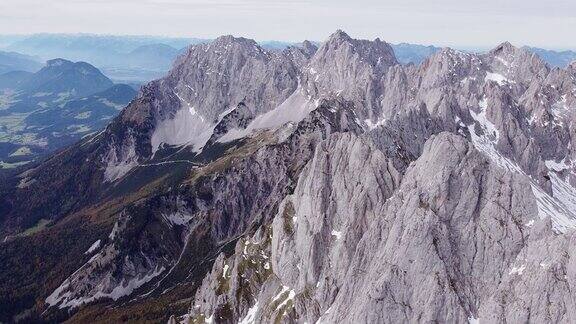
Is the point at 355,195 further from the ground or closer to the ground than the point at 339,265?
further from the ground

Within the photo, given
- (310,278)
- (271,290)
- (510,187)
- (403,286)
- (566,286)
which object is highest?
(510,187)

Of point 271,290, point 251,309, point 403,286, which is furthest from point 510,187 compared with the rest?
point 251,309

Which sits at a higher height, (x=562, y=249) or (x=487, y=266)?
(x=562, y=249)

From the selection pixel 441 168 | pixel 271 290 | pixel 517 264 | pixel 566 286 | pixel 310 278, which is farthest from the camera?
pixel 271 290

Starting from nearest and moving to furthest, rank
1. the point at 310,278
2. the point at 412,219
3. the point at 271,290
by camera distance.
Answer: the point at 412,219, the point at 310,278, the point at 271,290

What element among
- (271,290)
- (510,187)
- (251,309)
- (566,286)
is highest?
(510,187)

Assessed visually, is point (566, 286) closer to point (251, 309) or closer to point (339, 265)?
point (339, 265)

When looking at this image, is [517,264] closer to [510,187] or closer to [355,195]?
[510,187]

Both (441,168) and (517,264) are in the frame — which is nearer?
(517,264)

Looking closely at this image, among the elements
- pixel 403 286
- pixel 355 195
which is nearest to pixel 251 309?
pixel 355 195
